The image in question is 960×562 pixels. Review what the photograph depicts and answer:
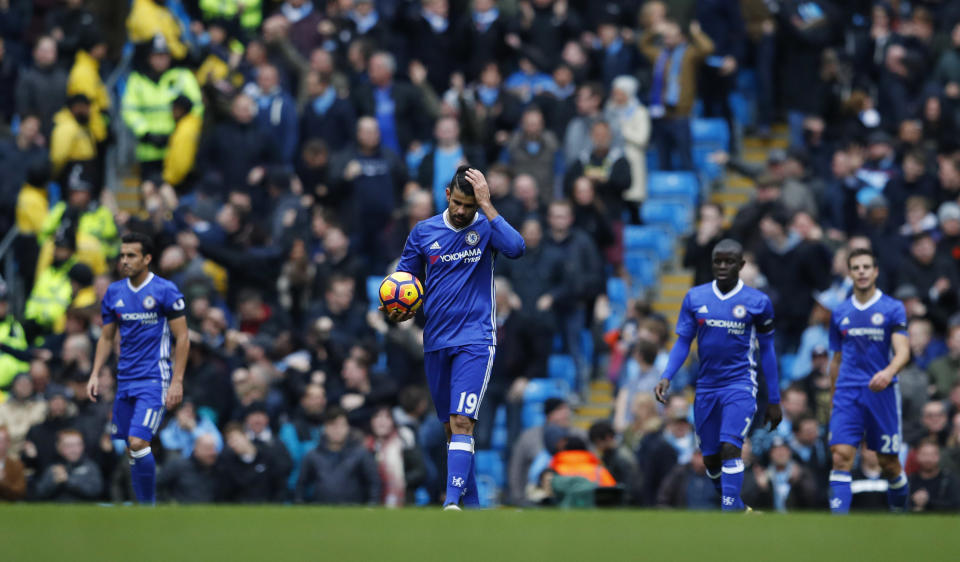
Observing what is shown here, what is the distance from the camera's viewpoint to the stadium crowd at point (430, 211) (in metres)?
16.7

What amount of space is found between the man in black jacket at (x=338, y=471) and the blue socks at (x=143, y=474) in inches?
125

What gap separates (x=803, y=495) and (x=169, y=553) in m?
9.11

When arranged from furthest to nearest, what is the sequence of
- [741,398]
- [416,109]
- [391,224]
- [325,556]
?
[416,109] → [391,224] → [741,398] → [325,556]

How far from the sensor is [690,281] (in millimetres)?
20172

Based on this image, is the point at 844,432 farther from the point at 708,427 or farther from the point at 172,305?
the point at 172,305

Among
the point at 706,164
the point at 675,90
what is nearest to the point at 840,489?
the point at 675,90

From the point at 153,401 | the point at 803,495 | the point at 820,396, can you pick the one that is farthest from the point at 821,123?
the point at 153,401

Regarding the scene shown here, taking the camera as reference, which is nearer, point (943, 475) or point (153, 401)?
point (153, 401)

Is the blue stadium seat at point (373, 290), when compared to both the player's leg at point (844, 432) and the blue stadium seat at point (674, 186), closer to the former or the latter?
the blue stadium seat at point (674, 186)

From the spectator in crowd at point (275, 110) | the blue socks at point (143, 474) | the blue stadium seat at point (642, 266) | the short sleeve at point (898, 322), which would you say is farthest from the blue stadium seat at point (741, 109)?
the blue socks at point (143, 474)

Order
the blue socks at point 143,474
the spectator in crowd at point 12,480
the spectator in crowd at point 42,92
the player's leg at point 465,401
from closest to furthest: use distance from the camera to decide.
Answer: the player's leg at point 465,401
the blue socks at point 143,474
the spectator in crowd at point 12,480
the spectator in crowd at point 42,92

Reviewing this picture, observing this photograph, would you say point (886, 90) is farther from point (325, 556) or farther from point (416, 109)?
point (325, 556)

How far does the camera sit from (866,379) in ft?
45.1

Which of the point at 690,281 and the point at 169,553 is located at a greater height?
the point at 690,281
